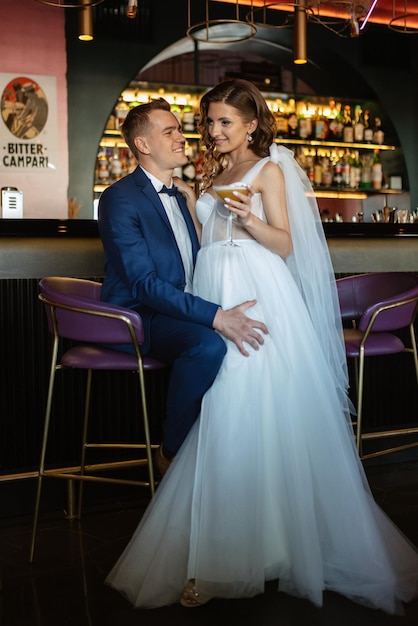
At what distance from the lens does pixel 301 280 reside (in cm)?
243

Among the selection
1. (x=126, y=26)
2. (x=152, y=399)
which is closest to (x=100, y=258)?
(x=152, y=399)

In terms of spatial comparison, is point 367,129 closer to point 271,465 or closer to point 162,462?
point 162,462

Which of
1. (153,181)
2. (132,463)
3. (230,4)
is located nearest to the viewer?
(153,181)

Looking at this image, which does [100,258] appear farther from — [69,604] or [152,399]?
[69,604]

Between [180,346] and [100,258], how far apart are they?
115 centimetres

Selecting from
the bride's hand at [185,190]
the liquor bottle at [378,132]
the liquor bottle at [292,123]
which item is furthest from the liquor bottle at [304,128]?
the bride's hand at [185,190]

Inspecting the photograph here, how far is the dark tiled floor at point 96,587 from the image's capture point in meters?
2.04

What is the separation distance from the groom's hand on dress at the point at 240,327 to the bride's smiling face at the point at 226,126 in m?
0.57

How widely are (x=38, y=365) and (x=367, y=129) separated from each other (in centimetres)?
488

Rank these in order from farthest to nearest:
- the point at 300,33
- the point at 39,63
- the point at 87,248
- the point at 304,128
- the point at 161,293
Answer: the point at 304,128 < the point at 39,63 < the point at 300,33 < the point at 87,248 < the point at 161,293

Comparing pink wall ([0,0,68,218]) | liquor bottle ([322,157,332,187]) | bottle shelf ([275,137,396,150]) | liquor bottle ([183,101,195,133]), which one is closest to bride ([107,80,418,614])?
pink wall ([0,0,68,218])

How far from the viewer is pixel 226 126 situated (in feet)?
7.98

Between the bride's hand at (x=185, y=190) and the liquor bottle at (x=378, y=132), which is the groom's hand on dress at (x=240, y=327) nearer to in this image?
the bride's hand at (x=185, y=190)

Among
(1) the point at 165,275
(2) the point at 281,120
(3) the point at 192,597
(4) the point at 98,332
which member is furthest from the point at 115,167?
(3) the point at 192,597
